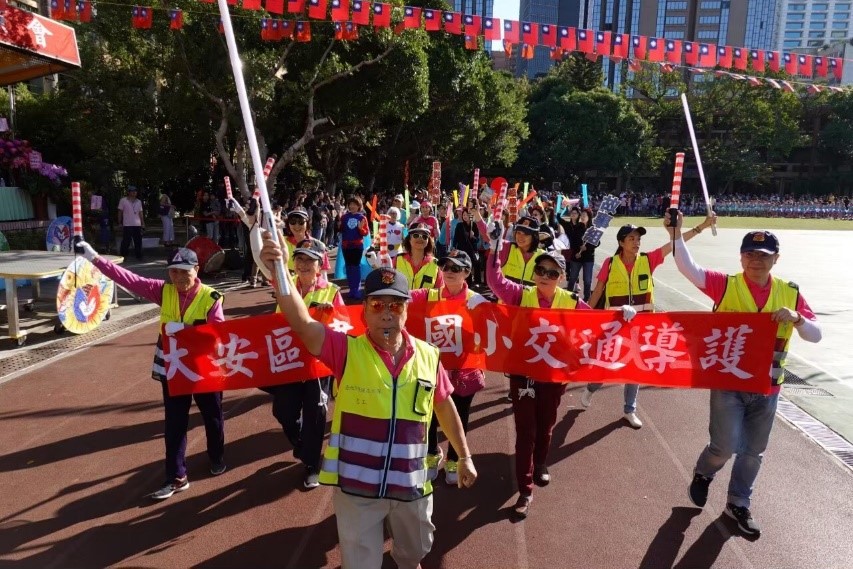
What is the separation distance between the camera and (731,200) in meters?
50.8

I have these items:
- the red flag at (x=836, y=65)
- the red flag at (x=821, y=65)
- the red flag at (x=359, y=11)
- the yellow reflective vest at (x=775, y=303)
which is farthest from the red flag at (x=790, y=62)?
the yellow reflective vest at (x=775, y=303)

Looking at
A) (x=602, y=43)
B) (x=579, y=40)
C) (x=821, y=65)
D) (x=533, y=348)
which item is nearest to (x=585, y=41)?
(x=579, y=40)

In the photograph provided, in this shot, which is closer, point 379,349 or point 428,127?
point 379,349

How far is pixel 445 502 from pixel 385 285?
2352mm

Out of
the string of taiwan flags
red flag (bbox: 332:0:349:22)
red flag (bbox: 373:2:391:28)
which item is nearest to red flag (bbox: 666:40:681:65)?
the string of taiwan flags

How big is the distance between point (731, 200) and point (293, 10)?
158 ft

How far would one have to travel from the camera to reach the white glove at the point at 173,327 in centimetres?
447

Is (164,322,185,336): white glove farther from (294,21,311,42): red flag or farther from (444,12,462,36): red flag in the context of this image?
(294,21,311,42): red flag

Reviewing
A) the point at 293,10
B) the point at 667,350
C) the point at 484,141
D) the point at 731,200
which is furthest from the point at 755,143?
the point at 667,350

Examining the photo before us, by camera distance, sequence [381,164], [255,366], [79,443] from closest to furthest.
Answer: [255,366]
[79,443]
[381,164]

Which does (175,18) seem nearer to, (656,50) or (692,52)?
(656,50)

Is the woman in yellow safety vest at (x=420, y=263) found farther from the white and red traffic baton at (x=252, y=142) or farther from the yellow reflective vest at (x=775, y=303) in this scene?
the white and red traffic baton at (x=252, y=142)

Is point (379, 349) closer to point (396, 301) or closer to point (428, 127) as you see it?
point (396, 301)

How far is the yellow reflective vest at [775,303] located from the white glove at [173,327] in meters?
4.01
